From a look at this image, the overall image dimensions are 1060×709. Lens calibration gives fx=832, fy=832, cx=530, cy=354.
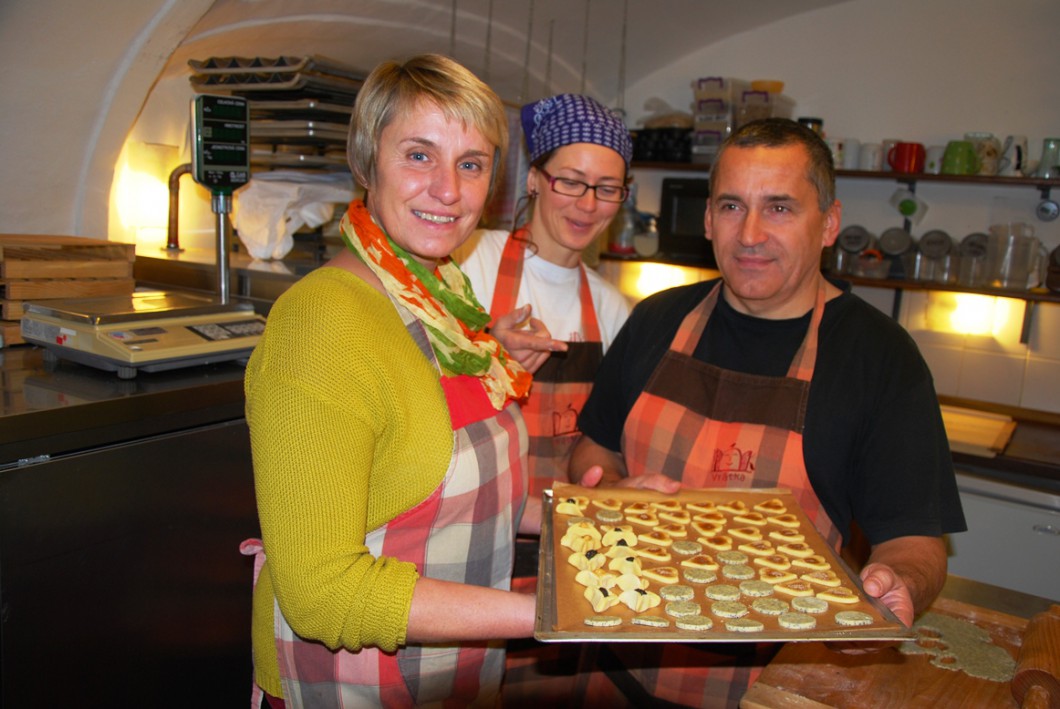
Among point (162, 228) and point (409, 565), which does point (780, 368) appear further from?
point (162, 228)

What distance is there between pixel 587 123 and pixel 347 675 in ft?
4.36

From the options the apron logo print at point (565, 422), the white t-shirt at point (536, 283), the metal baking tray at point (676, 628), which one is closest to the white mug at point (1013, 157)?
the white t-shirt at point (536, 283)

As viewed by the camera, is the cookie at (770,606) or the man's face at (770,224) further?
the man's face at (770,224)

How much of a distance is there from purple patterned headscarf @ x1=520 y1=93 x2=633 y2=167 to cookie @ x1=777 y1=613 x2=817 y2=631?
3.95 feet

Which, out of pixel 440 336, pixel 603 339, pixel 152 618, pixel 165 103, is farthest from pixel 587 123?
pixel 165 103

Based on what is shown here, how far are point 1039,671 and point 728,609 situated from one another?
0.45 meters

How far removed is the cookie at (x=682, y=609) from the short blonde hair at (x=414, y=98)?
0.76m

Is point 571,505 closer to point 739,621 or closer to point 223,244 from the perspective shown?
point 739,621

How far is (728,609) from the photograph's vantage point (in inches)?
49.8

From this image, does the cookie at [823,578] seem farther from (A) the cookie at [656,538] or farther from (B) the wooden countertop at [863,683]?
(A) the cookie at [656,538]

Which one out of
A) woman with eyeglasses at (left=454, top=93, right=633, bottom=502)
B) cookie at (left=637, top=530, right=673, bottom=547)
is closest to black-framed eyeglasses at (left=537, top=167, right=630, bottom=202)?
woman with eyeglasses at (left=454, top=93, right=633, bottom=502)

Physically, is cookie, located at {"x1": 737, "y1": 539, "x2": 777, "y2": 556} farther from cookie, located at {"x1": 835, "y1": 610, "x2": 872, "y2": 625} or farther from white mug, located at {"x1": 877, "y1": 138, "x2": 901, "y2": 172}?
white mug, located at {"x1": 877, "y1": 138, "x2": 901, "y2": 172}

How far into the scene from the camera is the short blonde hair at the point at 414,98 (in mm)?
1212

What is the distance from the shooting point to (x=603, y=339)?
224 centimetres
